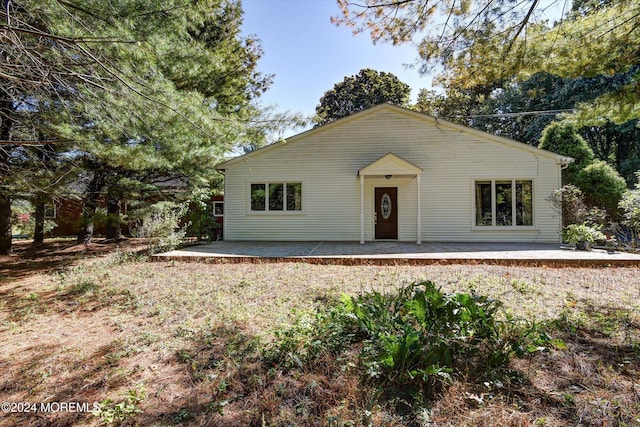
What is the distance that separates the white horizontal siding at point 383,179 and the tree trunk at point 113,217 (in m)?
3.86

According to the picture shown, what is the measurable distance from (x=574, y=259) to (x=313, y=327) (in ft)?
21.0

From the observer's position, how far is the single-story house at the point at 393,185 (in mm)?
9828

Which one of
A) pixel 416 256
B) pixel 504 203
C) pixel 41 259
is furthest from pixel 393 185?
pixel 41 259

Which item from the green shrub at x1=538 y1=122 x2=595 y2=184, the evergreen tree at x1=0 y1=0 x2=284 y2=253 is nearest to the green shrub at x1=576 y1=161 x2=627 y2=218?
the green shrub at x1=538 y1=122 x2=595 y2=184

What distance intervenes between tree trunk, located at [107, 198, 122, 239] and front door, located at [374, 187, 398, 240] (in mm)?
9240

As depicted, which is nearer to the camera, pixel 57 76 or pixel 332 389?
pixel 332 389

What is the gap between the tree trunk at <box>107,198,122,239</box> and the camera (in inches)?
415

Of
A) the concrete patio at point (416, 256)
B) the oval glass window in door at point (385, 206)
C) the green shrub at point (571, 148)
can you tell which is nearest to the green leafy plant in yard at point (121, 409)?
the concrete patio at point (416, 256)

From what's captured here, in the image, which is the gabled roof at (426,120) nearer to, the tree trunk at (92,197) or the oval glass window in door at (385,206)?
the oval glass window in door at (385,206)

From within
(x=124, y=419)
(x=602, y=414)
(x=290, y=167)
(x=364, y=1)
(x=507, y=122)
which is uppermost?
(x=507, y=122)

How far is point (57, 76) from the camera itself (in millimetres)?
4082

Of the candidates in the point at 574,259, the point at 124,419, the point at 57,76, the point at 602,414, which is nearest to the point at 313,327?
the point at 124,419

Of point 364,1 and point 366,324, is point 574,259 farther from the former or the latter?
point 364,1

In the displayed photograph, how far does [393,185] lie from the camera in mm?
10508
